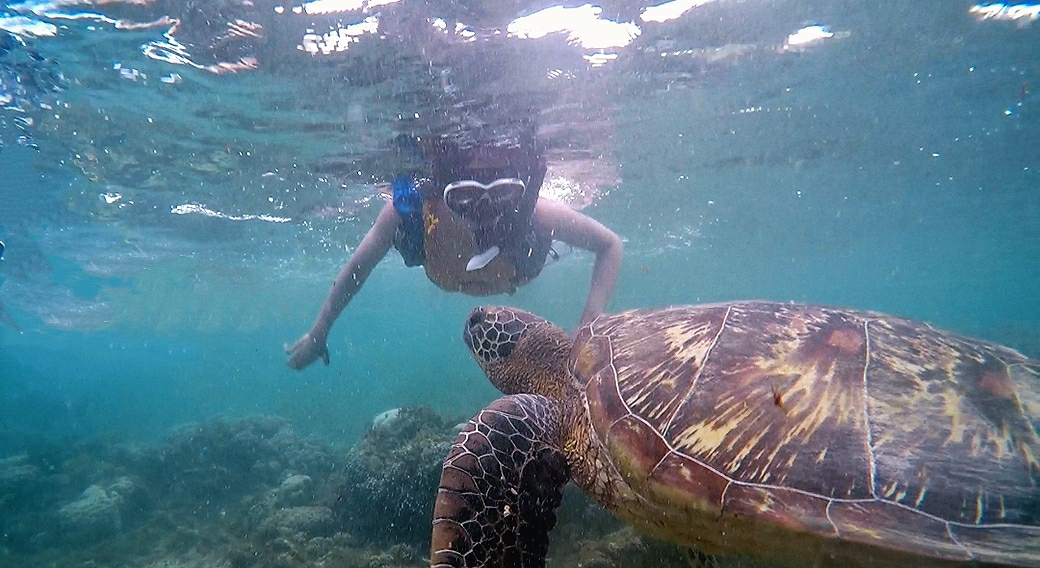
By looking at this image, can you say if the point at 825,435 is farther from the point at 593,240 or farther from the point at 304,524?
the point at 304,524

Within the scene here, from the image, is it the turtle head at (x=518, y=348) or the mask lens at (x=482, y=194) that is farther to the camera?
the mask lens at (x=482, y=194)

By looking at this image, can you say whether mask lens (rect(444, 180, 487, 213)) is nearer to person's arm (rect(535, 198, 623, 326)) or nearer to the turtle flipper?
person's arm (rect(535, 198, 623, 326))

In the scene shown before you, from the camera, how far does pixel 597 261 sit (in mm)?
6223

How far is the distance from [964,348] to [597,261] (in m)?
3.73

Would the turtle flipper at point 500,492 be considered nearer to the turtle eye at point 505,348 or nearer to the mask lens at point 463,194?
the turtle eye at point 505,348

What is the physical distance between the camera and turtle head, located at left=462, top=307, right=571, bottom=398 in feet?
13.6

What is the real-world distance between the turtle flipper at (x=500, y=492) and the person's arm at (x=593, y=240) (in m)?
2.25

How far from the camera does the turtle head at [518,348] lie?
413cm

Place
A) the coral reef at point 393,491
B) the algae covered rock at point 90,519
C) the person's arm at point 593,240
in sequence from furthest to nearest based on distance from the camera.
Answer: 1. the algae covered rock at point 90,519
2. the coral reef at point 393,491
3. the person's arm at point 593,240

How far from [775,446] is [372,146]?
11309 millimetres

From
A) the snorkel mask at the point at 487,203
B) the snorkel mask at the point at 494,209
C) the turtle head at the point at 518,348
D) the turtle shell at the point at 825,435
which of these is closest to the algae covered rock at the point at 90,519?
the snorkel mask at the point at 494,209

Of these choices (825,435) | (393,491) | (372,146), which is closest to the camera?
(825,435)

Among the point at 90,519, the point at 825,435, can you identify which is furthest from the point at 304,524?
the point at 825,435

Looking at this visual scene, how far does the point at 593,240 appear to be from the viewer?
256 inches
